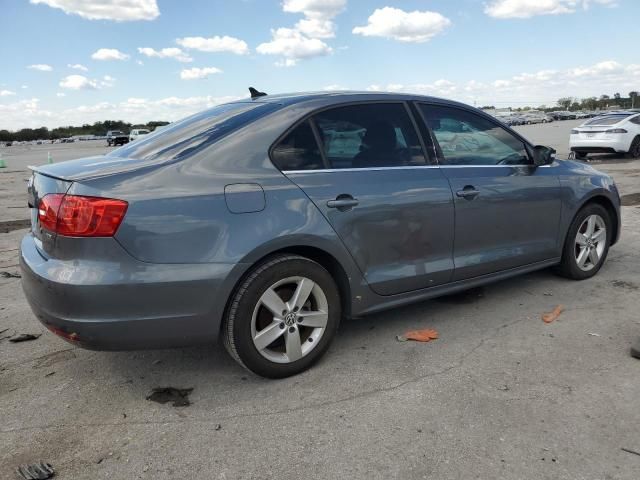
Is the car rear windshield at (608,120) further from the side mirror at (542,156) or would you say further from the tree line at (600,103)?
the tree line at (600,103)

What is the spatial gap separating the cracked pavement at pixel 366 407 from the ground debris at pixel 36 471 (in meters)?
0.05

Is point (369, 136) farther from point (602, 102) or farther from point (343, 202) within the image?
point (602, 102)

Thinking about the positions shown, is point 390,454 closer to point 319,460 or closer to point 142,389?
point 319,460

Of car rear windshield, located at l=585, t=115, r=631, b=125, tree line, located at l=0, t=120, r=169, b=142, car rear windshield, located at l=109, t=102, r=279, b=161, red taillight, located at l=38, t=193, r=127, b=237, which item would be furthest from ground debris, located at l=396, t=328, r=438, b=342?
tree line, located at l=0, t=120, r=169, b=142

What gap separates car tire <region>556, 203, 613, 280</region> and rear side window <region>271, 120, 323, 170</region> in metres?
2.66

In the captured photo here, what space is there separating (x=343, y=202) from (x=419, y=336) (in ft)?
3.87

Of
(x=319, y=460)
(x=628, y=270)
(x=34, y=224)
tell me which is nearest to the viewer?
(x=319, y=460)

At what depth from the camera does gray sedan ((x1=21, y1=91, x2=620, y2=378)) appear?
2760 mm

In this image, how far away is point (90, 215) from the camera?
270 cm

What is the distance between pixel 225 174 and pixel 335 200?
703mm

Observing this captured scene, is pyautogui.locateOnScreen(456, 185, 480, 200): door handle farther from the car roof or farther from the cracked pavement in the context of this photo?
the cracked pavement

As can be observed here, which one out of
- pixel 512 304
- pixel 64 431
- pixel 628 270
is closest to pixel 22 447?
pixel 64 431

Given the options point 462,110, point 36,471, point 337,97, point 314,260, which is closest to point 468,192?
point 462,110

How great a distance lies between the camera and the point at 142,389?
10.6 ft
